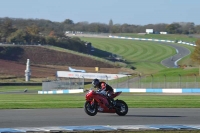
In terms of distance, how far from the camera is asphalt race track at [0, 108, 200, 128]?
18.5 m

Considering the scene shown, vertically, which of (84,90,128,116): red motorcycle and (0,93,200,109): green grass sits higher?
(84,90,128,116): red motorcycle

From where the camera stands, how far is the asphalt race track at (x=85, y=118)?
18.5 meters

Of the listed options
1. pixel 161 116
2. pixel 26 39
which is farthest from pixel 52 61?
pixel 161 116

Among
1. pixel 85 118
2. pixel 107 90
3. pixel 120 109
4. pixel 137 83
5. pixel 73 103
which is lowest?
pixel 137 83

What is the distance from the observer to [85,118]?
20.0 m

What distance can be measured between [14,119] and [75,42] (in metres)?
124

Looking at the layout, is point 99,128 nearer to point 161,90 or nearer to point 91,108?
point 91,108

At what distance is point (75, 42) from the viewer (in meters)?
143

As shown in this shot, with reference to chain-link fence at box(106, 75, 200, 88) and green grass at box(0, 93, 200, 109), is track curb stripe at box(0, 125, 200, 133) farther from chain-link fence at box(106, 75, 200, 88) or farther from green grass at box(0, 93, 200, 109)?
chain-link fence at box(106, 75, 200, 88)

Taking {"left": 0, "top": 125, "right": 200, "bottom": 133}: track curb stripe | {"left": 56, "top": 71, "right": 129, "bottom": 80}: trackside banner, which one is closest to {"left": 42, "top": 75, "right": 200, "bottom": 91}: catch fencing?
{"left": 56, "top": 71, "right": 129, "bottom": 80}: trackside banner

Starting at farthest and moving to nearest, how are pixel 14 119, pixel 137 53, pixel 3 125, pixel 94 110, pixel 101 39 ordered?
pixel 101 39
pixel 137 53
pixel 94 110
pixel 14 119
pixel 3 125

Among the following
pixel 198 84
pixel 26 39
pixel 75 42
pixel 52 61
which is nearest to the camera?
pixel 198 84

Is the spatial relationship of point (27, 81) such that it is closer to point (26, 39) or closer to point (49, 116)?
point (26, 39)

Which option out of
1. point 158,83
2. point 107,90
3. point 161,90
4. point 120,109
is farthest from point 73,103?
point 158,83
